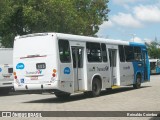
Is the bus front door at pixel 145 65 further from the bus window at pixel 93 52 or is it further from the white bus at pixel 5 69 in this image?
the white bus at pixel 5 69

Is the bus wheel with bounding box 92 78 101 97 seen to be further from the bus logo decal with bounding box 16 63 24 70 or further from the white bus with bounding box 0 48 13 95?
the white bus with bounding box 0 48 13 95

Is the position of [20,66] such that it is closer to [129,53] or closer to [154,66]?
[129,53]

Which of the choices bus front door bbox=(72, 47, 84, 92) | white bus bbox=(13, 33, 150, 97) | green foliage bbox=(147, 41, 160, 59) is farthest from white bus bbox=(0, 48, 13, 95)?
green foliage bbox=(147, 41, 160, 59)

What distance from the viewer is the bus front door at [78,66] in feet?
63.0

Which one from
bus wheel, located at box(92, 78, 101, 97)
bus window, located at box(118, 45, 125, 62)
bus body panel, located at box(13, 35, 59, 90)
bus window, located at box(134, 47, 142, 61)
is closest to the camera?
bus body panel, located at box(13, 35, 59, 90)

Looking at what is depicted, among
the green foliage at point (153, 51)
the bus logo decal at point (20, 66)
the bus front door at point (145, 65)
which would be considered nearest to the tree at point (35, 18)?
the bus front door at point (145, 65)

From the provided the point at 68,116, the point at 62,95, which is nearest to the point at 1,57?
the point at 62,95

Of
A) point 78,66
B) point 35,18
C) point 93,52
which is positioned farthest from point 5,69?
point 35,18

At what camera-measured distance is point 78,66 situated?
64.2 feet

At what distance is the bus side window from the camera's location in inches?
718

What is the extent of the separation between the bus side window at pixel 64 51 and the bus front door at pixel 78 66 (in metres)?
0.57

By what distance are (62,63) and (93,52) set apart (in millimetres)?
3092

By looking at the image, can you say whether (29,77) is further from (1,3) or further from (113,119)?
(1,3)

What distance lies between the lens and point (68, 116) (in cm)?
1321
